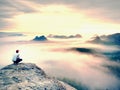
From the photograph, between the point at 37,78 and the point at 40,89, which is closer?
the point at 40,89

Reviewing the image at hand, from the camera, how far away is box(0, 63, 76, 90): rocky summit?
29.8 m

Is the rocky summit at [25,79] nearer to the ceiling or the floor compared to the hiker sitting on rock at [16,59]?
nearer to the floor

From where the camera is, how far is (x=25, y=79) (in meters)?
31.4

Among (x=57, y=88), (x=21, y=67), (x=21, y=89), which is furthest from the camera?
(x=21, y=67)

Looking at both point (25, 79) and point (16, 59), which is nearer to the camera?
point (25, 79)

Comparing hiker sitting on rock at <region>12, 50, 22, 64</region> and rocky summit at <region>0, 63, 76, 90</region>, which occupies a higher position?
hiker sitting on rock at <region>12, 50, 22, 64</region>

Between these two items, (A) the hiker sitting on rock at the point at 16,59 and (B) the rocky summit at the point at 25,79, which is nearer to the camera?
(B) the rocky summit at the point at 25,79

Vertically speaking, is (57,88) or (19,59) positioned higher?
(19,59)

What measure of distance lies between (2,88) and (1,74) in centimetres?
336

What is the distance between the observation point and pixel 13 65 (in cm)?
3553

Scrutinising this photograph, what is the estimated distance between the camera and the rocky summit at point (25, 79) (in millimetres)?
29766

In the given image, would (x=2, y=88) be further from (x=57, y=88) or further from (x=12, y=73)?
(x=57, y=88)

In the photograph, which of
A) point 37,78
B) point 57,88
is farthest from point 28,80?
point 57,88

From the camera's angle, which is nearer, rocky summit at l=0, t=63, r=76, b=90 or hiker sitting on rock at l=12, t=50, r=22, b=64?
rocky summit at l=0, t=63, r=76, b=90
